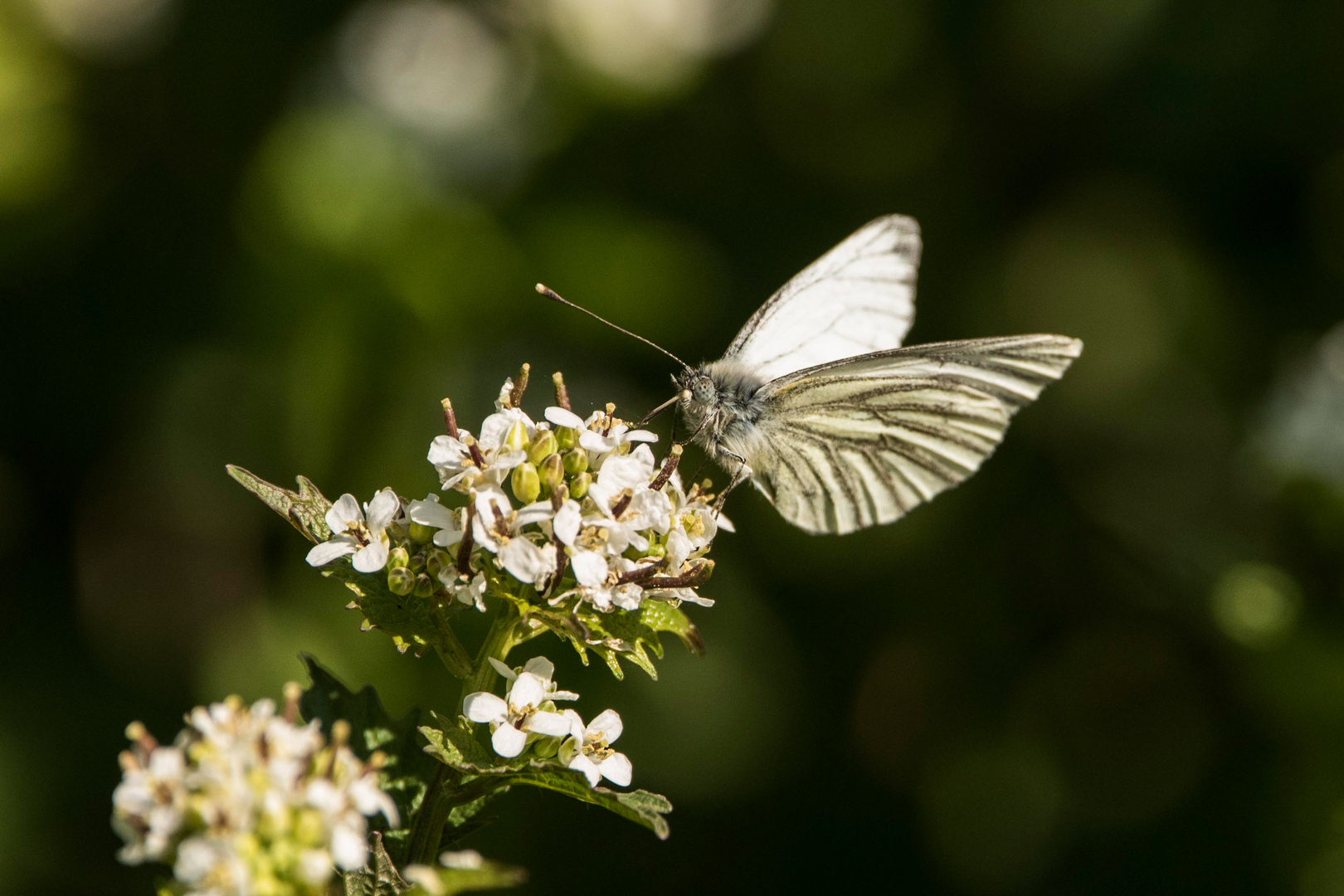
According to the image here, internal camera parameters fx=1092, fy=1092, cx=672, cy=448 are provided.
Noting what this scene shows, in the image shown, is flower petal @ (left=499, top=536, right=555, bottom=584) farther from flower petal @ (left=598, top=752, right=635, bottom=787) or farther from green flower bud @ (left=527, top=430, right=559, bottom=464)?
flower petal @ (left=598, top=752, right=635, bottom=787)

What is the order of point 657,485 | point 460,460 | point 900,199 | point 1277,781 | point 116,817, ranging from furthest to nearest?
point 900,199, point 1277,781, point 657,485, point 460,460, point 116,817

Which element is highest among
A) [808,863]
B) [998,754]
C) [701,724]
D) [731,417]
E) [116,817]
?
[731,417]

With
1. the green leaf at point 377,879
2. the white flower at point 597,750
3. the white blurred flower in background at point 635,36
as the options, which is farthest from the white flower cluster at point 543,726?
the white blurred flower in background at point 635,36

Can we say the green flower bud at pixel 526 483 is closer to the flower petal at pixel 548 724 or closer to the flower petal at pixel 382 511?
the flower petal at pixel 382 511

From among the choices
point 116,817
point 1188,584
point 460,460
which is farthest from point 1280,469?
point 116,817

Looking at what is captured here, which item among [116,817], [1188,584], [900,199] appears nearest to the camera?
[116,817]

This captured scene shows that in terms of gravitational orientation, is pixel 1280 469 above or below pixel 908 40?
below

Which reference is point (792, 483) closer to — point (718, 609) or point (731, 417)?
point (731, 417)
